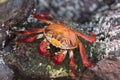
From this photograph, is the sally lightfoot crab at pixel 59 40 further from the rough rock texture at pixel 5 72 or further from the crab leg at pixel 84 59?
the rough rock texture at pixel 5 72

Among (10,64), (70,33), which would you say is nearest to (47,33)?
(70,33)

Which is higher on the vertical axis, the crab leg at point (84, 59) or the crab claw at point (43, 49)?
the crab claw at point (43, 49)

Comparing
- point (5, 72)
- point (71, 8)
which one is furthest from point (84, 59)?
point (71, 8)

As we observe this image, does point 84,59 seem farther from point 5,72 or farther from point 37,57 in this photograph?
point 5,72

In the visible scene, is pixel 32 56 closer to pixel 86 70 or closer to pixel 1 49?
pixel 1 49

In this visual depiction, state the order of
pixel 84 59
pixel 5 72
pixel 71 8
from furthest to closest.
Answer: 1. pixel 71 8
2. pixel 84 59
3. pixel 5 72

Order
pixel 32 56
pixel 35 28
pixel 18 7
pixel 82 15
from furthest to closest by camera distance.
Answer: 1. pixel 82 15
2. pixel 35 28
3. pixel 32 56
4. pixel 18 7

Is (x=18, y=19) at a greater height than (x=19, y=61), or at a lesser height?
greater

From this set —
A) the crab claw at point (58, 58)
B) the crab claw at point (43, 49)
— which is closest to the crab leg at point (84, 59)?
the crab claw at point (58, 58)
